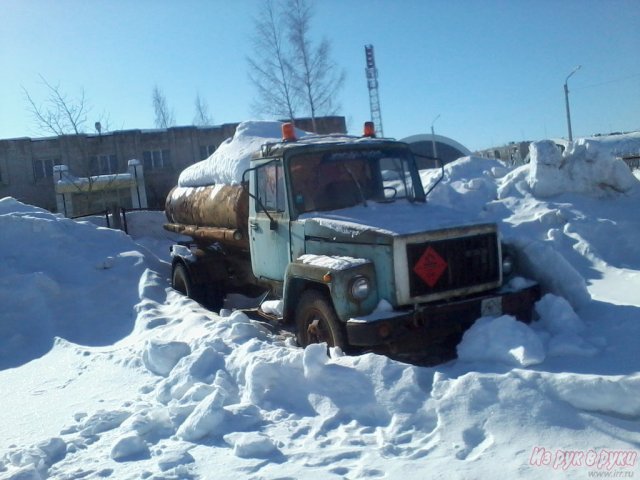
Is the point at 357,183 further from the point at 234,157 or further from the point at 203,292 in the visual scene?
the point at 203,292

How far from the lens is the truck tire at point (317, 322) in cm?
579

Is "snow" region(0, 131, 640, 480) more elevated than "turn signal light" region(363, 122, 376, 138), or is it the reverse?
"turn signal light" region(363, 122, 376, 138)

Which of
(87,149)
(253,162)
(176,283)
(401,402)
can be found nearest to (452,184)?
(176,283)

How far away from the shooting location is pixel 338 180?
683 centimetres

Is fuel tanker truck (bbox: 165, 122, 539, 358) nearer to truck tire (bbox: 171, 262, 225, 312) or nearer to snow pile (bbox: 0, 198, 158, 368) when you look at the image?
truck tire (bbox: 171, 262, 225, 312)

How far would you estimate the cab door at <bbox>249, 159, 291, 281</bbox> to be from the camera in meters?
6.93

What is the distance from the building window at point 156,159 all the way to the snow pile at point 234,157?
108 ft

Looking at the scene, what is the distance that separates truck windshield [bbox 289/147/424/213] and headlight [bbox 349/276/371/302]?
50.5 inches

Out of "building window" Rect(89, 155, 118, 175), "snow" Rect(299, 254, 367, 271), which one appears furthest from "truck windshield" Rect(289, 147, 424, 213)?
"building window" Rect(89, 155, 118, 175)

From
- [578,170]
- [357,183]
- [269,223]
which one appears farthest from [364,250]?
[578,170]

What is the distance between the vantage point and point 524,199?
14.6 m

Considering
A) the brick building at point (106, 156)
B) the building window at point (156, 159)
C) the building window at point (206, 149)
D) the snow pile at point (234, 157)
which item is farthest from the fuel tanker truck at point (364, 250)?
the building window at point (156, 159)

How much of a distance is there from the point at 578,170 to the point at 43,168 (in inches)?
1401

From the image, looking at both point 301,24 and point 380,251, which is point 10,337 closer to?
point 380,251
